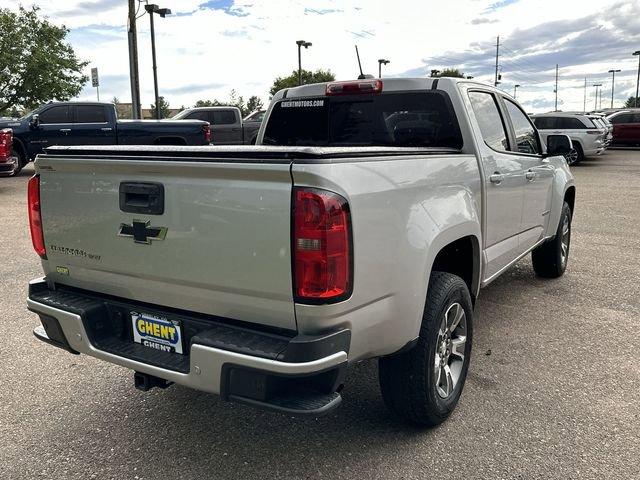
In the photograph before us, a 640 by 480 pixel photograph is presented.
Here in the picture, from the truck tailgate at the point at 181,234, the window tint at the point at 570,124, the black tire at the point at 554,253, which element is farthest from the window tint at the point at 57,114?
the window tint at the point at 570,124

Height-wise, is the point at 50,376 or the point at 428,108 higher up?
the point at 428,108

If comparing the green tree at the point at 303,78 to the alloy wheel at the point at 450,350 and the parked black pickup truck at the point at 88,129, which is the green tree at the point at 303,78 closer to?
the parked black pickup truck at the point at 88,129

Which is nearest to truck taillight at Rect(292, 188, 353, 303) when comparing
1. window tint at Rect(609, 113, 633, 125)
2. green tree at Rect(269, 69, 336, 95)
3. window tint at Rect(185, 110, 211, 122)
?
window tint at Rect(185, 110, 211, 122)

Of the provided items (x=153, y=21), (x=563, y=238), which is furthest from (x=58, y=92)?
(x=563, y=238)

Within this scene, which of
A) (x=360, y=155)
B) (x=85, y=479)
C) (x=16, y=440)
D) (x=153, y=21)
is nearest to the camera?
(x=360, y=155)

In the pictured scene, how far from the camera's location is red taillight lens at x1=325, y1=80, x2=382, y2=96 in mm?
3957

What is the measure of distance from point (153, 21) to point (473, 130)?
24.7 metres

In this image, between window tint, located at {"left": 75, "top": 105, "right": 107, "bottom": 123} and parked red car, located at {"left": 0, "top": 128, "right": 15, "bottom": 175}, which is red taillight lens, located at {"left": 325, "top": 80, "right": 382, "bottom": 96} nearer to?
parked red car, located at {"left": 0, "top": 128, "right": 15, "bottom": 175}

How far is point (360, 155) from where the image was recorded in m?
2.43

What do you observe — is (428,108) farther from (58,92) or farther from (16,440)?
(58,92)

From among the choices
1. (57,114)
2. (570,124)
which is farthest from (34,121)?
(570,124)

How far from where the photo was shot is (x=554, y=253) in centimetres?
579

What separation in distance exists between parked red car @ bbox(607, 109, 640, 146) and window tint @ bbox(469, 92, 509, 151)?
24.1m

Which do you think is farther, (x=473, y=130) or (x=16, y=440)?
(x=473, y=130)
